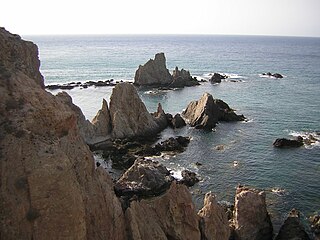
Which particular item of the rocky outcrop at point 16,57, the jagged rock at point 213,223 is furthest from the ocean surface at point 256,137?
the rocky outcrop at point 16,57

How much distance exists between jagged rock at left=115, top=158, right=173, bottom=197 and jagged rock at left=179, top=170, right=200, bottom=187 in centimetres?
231

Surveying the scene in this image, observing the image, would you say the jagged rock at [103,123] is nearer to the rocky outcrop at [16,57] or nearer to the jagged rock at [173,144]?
the jagged rock at [173,144]

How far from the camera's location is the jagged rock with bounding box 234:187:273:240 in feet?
119

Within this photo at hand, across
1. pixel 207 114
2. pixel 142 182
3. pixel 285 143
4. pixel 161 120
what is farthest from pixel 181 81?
pixel 142 182

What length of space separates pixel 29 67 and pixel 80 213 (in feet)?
40.7

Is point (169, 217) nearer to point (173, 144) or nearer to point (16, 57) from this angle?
point (16, 57)

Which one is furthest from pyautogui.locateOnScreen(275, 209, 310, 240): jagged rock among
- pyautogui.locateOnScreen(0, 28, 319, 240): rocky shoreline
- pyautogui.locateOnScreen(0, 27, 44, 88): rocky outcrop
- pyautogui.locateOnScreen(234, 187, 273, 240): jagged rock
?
pyautogui.locateOnScreen(0, 27, 44, 88): rocky outcrop

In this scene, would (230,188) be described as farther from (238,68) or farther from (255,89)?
(238,68)

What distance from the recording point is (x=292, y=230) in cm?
3706

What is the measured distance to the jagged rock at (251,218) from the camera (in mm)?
36281

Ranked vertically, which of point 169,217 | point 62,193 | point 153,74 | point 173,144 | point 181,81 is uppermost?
point 62,193

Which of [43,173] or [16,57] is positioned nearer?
[43,173]

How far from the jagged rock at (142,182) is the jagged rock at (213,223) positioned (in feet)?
44.6

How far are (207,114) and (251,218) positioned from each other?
42783 millimetres
